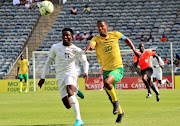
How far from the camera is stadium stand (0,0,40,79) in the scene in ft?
118

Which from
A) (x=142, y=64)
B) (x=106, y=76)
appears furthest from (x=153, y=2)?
(x=106, y=76)

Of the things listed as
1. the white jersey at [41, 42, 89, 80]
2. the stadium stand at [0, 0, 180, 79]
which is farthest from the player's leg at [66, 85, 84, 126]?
the stadium stand at [0, 0, 180, 79]

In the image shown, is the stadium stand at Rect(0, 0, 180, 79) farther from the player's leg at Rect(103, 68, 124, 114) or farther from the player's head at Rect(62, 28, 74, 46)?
the player's head at Rect(62, 28, 74, 46)

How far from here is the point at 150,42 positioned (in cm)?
3562

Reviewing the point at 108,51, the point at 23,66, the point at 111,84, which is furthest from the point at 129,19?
the point at 111,84

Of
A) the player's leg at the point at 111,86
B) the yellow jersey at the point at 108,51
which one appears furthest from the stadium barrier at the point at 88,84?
the player's leg at the point at 111,86

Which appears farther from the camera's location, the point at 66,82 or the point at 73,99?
the point at 66,82

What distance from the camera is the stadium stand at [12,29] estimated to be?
36.0m

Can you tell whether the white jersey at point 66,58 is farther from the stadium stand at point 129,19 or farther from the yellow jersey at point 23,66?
the stadium stand at point 129,19

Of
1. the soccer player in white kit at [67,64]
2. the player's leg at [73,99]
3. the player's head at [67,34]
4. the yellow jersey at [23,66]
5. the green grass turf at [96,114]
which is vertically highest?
the player's head at [67,34]

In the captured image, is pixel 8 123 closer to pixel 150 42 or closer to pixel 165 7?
pixel 150 42

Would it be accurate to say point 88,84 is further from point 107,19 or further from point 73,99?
point 73,99

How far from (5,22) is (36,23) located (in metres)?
3.00

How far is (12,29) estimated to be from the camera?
133ft
